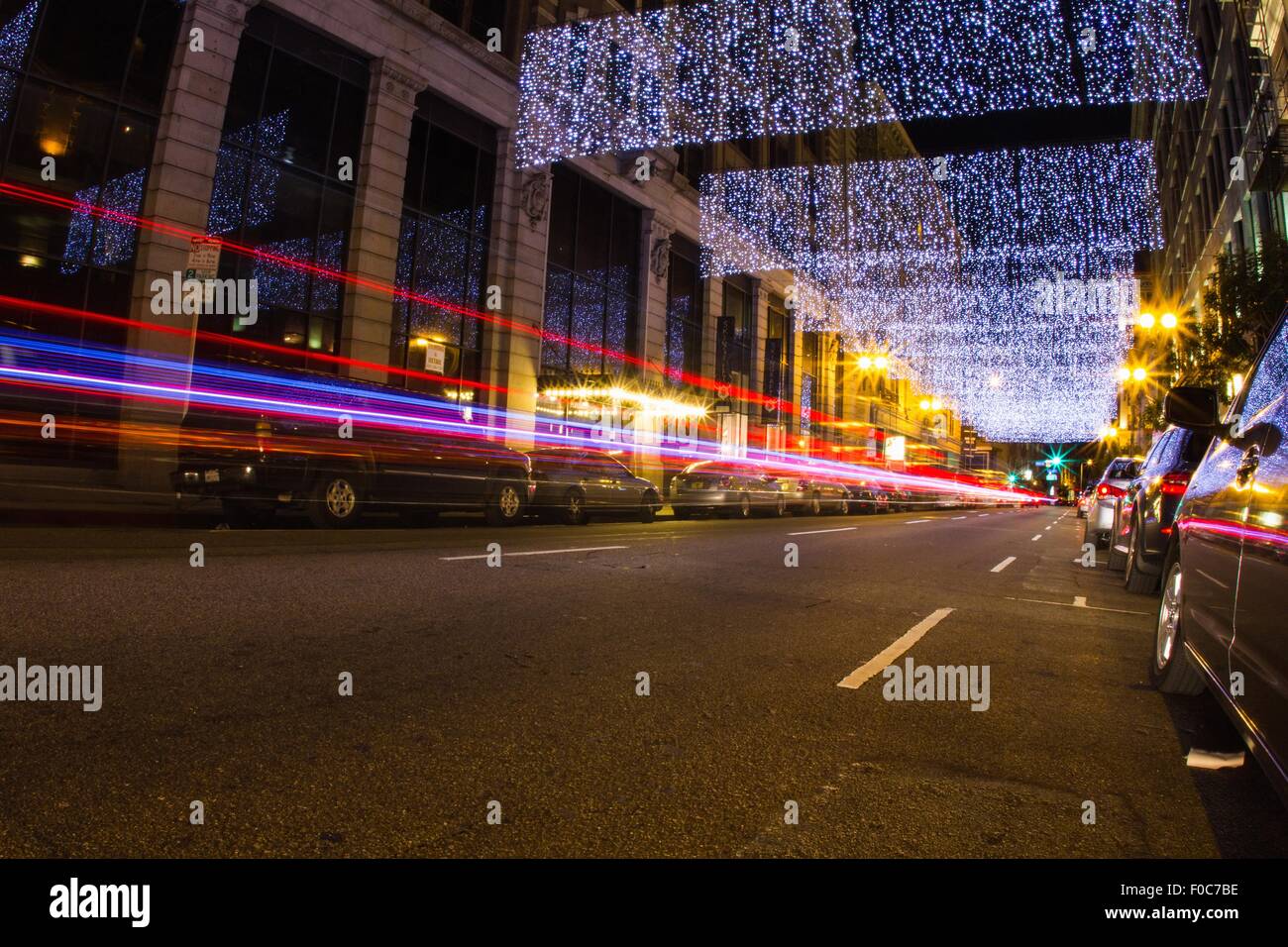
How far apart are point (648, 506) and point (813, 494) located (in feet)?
34.8

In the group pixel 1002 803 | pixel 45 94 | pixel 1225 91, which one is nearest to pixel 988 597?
pixel 1002 803

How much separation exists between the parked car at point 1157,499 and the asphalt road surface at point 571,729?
1.31 metres

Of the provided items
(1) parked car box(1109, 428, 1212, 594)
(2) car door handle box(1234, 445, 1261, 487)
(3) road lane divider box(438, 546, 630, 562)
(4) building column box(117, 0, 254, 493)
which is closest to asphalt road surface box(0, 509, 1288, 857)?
(2) car door handle box(1234, 445, 1261, 487)

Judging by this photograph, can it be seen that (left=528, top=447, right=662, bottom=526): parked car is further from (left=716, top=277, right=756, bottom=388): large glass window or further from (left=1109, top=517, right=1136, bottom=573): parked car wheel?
(left=716, top=277, right=756, bottom=388): large glass window

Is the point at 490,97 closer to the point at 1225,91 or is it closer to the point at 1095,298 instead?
the point at 1225,91

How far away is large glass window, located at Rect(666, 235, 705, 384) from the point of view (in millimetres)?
30859

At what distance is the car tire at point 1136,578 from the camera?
8.11m

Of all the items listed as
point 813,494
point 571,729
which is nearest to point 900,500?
point 813,494

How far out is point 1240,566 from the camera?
2.59 m

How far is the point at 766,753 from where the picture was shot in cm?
306

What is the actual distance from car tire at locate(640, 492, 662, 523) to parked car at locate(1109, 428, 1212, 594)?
11.0 meters

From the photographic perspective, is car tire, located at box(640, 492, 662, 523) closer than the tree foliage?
No

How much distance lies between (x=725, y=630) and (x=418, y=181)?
18.4 meters

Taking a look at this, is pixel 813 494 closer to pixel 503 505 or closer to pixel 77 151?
pixel 503 505
